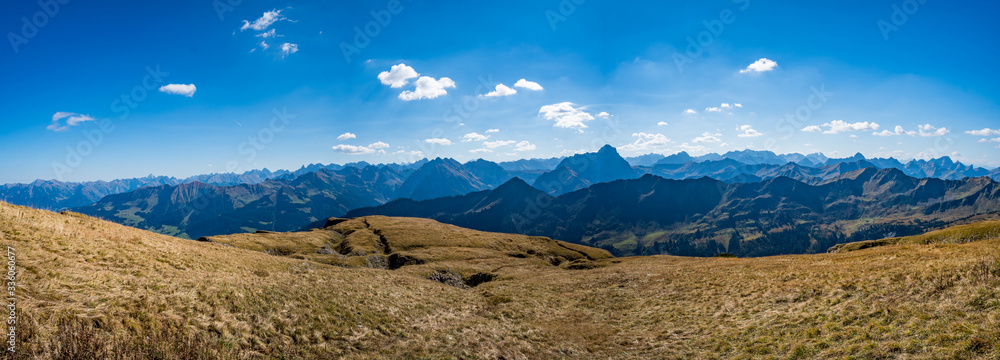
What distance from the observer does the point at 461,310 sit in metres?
31.2

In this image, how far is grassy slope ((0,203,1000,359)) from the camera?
14.3 m

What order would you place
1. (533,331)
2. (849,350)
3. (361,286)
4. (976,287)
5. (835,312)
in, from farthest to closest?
(361,286) → (533,331) → (835,312) → (976,287) → (849,350)

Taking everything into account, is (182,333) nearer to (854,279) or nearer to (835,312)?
(835,312)

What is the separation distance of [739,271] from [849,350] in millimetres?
24858

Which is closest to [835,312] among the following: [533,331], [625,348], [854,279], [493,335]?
[854,279]

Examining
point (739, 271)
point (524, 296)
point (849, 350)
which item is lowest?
point (524, 296)

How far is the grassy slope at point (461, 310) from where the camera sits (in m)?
14.3

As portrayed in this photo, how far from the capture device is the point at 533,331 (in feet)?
87.3
